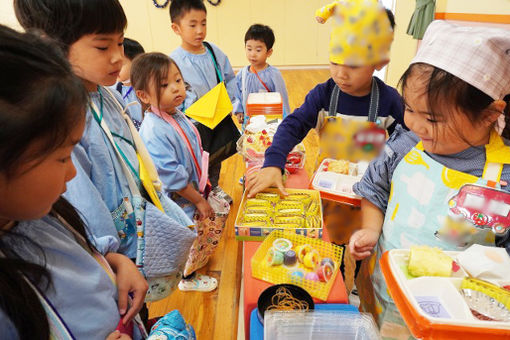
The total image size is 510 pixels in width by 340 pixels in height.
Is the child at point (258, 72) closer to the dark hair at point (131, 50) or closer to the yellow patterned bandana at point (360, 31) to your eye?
the dark hair at point (131, 50)

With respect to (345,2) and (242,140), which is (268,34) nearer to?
(242,140)

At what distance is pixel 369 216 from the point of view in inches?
41.6

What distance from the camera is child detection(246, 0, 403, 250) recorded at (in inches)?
45.8

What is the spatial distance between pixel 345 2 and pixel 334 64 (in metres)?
0.21

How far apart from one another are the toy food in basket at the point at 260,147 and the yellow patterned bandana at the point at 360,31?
1.70 ft

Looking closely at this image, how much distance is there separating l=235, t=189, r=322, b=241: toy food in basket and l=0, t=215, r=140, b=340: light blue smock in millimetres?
453

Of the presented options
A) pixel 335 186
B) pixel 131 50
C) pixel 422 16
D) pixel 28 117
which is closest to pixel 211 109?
pixel 131 50

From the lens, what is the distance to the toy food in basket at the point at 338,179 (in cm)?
122

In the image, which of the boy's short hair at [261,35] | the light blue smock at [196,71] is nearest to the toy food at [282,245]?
the light blue smock at [196,71]

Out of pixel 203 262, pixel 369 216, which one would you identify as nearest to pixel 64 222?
pixel 369 216

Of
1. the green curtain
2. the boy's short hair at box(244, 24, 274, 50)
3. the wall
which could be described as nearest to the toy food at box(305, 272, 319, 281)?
the boy's short hair at box(244, 24, 274, 50)

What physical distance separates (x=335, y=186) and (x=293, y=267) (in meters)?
0.46

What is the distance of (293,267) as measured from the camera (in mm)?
937

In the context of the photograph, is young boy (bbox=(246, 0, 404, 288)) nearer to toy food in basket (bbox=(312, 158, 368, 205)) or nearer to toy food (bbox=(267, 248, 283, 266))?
toy food in basket (bbox=(312, 158, 368, 205))
